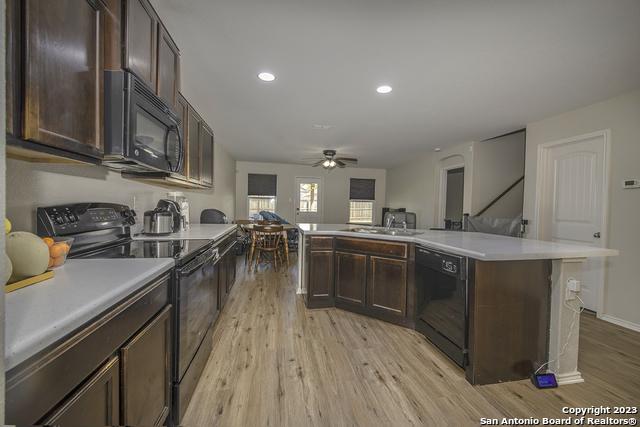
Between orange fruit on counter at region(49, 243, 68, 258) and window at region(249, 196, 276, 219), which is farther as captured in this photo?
window at region(249, 196, 276, 219)

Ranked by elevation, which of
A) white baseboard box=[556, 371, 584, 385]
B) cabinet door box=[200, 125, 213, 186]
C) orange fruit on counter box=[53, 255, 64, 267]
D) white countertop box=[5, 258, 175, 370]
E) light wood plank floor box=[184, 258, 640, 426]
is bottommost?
light wood plank floor box=[184, 258, 640, 426]

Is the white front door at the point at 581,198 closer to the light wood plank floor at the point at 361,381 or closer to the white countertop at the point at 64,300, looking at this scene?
the light wood plank floor at the point at 361,381

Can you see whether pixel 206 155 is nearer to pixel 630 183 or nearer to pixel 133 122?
pixel 133 122

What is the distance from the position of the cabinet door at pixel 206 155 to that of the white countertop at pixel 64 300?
85.7 inches

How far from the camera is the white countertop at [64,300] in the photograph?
531 mm

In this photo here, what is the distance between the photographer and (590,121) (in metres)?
3.03

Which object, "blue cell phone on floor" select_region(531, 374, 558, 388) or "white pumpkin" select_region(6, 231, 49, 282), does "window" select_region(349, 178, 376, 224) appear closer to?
"blue cell phone on floor" select_region(531, 374, 558, 388)

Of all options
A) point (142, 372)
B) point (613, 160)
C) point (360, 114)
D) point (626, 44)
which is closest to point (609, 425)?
point (142, 372)

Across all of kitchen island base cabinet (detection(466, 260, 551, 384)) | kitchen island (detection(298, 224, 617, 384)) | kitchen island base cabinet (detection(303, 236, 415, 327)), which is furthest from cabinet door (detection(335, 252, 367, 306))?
kitchen island base cabinet (detection(466, 260, 551, 384))

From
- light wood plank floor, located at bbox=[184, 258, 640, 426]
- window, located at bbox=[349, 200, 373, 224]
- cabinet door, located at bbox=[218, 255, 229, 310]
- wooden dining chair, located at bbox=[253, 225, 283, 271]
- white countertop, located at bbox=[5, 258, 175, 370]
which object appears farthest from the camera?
window, located at bbox=[349, 200, 373, 224]

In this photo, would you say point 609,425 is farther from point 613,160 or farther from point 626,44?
point 613,160

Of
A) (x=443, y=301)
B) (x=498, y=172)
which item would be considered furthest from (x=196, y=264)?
(x=498, y=172)

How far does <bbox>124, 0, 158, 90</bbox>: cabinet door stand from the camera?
128 cm

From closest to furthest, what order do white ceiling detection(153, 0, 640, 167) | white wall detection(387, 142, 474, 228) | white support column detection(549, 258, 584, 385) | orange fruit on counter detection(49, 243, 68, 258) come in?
orange fruit on counter detection(49, 243, 68, 258) < white ceiling detection(153, 0, 640, 167) < white support column detection(549, 258, 584, 385) < white wall detection(387, 142, 474, 228)
